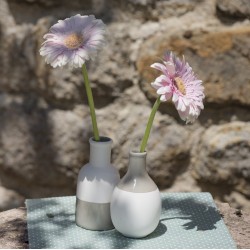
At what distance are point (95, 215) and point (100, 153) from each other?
129 millimetres

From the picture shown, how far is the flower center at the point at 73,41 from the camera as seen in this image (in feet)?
4.40

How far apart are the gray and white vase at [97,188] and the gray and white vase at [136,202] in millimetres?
37

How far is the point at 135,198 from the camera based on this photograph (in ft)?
4.45

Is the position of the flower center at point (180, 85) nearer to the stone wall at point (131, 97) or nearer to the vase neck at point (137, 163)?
the vase neck at point (137, 163)

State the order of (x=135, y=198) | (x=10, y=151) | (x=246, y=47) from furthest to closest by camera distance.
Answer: (x=10, y=151) → (x=246, y=47) → (x=135, y=198)

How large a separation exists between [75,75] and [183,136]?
13.0 inches

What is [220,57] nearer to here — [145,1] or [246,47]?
[246,47]

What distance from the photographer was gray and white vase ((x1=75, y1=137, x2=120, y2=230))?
4.62 feet

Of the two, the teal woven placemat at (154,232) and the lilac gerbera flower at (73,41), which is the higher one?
the lilac gerbera flower at (73,41)

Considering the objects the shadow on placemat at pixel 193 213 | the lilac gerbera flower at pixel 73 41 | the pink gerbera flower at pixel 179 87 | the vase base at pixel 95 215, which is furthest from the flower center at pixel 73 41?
the shadow on placemat at pixel 193 213

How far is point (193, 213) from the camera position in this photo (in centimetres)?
155

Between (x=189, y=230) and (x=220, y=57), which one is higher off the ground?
(x=220, y=57)

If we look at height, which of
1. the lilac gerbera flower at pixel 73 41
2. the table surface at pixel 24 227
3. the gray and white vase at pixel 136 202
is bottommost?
the table surface at pixel 24 227

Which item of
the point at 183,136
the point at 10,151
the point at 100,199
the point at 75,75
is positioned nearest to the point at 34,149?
the point at 10,151
